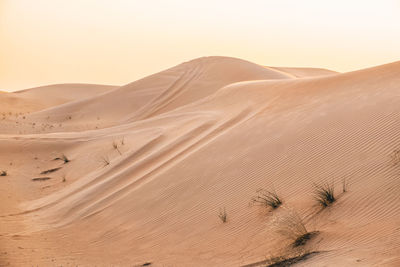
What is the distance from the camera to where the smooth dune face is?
23.8 feet

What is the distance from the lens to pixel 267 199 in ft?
28.6

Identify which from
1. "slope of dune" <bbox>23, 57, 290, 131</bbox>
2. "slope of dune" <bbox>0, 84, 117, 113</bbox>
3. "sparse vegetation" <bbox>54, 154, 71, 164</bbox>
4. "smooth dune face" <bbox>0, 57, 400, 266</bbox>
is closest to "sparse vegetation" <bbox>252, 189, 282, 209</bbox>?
"smooth dune face" <bbox>0, 57, 400, 266</bbox>

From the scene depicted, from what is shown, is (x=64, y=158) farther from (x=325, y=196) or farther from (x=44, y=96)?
(x=44, y=96)

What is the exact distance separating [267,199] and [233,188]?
1.16 m

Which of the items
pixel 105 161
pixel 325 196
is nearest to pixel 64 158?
pixel 105 161

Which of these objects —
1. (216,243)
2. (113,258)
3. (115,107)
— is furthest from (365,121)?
(115,107)

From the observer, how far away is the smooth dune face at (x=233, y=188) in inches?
286

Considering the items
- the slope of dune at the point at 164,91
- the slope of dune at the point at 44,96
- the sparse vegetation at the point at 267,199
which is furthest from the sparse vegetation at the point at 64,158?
the slope of dune at the point at 44,96

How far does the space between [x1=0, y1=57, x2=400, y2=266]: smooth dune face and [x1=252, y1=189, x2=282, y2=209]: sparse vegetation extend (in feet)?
0.54

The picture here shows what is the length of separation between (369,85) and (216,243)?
6.32 metres

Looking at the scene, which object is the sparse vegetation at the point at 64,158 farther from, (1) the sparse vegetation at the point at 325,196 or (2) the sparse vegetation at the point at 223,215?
(1) the sparse vegetation at the point at 325,196

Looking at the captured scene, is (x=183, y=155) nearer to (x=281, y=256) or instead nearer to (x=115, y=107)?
(x=281, y=256)

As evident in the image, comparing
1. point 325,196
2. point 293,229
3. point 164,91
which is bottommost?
point 293,229

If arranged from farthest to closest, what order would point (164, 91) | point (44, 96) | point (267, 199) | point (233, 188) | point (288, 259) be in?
1. point (44, 96)
2. point (164, 91)
3. point (233, 188)
4. point (267, 199)
5. point (288, 259)
